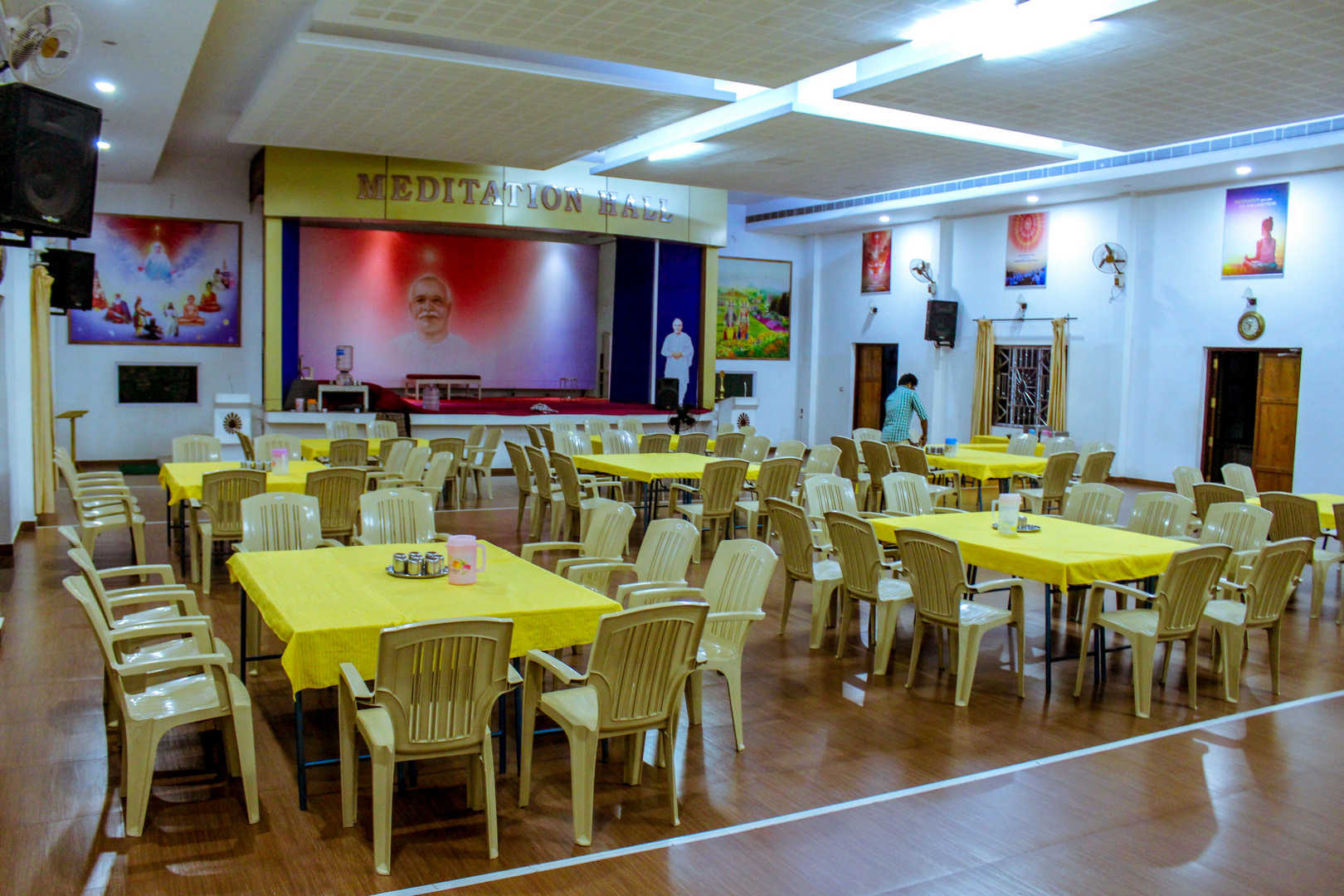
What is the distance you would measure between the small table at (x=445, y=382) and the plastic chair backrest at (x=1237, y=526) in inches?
523

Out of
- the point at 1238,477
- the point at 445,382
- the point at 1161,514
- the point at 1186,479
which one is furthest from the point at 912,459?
the point at 445,382

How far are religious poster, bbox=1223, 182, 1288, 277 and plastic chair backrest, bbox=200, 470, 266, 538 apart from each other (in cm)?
1245

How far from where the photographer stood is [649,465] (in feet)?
32.7

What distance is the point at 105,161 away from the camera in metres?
13.9

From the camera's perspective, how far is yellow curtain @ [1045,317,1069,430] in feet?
54.3

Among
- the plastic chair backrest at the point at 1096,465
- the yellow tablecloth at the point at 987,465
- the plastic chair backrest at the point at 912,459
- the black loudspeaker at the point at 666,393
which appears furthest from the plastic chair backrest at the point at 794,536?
the black loudspeaker at the point at 666,393

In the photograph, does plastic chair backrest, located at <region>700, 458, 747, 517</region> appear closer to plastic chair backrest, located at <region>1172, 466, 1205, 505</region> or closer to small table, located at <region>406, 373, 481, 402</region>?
plastic chair backrest, located at <region>1172, 466, 1205, 505</region>

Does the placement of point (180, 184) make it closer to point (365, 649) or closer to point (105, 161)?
point (105, 161)

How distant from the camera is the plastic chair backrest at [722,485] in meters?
9.05

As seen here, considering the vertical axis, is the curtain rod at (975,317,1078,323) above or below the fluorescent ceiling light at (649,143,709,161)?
below

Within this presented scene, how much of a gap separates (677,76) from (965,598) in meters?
5.60

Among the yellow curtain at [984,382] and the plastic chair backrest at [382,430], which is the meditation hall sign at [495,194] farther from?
the yellow curtain at [984,382]

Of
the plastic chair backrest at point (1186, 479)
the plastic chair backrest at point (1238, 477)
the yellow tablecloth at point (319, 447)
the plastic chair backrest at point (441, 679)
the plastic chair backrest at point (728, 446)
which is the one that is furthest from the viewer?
the plastic chair backrest at point (728, 446)

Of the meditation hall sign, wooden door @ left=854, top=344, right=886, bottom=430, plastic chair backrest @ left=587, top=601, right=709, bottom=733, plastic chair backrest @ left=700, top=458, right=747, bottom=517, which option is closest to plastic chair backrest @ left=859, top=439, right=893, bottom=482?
plastic chair backrest @ left=700, top=458, right=747, bottom=517
